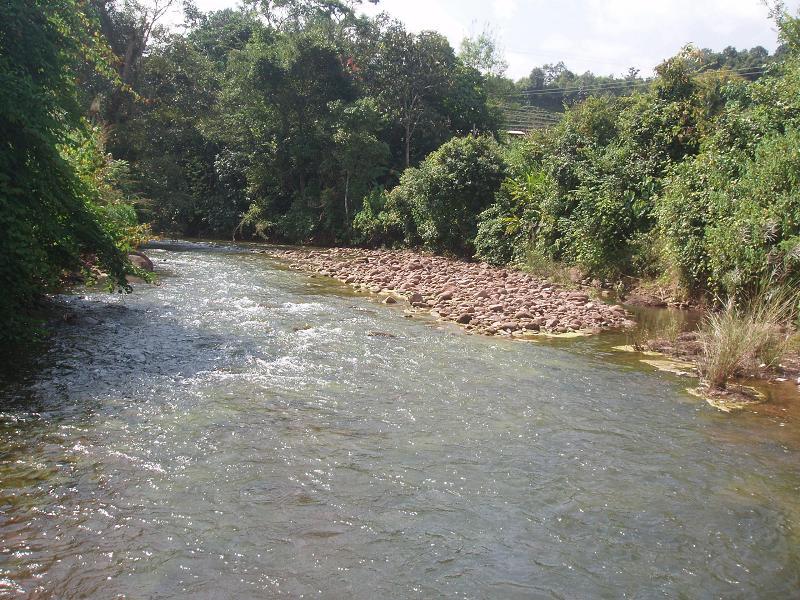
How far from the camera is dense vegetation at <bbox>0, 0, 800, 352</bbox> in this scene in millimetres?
8453

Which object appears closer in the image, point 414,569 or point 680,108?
point 414,569

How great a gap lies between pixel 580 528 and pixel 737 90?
44.4 feet

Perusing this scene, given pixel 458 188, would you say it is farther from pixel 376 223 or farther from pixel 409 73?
pixel 409 73

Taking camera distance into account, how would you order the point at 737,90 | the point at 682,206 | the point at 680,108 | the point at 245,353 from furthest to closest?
1. the point at 680,108
2. the point at 737,90
3. the point at 682,206
4. the point at 245,353

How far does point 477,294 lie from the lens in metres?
14.3

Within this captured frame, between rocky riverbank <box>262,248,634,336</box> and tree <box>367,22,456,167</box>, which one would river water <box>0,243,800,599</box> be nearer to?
rocky riverbank <box>262,248,634,336</box>

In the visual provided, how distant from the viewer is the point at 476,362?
896 centimetres

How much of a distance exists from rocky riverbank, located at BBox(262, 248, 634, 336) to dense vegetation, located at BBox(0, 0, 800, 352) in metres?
1.86

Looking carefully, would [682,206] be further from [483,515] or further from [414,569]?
[414,569]

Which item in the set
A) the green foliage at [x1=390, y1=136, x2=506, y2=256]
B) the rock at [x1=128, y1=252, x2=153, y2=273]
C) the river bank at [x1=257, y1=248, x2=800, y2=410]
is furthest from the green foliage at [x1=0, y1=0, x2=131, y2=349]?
the green foliage at [x1=390, y1=136, x2=506, y2=256]

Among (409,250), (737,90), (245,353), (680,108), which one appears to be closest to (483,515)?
(245,353)

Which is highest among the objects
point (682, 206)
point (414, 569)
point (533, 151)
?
point (533, 151)

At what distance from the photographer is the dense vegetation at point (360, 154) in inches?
333

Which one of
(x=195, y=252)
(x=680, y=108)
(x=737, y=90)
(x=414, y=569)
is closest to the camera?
(x=414, y=569)
